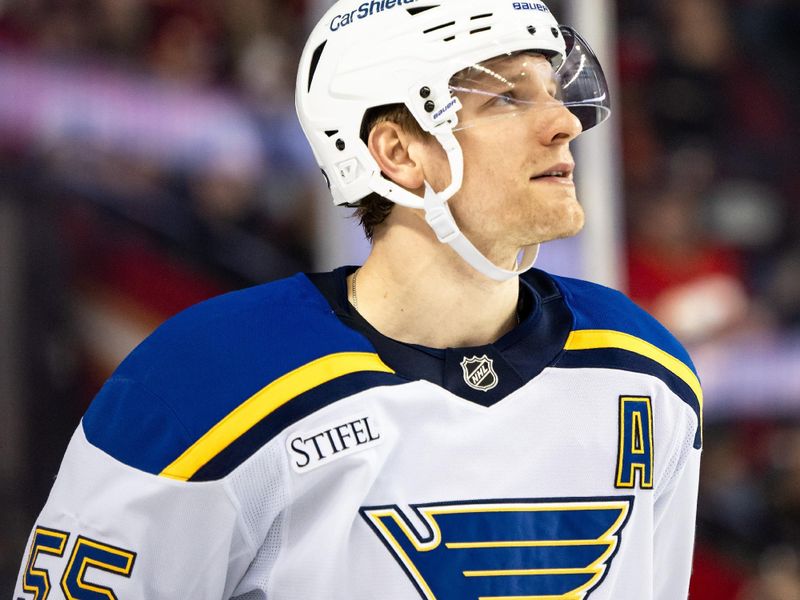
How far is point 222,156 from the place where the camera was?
3771mm

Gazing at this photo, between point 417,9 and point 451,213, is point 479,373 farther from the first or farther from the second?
point 417,9

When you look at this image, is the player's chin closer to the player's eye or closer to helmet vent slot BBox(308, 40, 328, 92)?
the player's eye

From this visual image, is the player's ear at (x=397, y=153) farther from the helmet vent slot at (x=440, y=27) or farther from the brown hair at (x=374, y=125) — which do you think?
the helmet vent slot at (x=440, y=27)

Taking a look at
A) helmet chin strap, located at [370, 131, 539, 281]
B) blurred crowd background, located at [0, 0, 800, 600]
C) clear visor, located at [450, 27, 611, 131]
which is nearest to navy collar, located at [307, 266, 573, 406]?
helmet chin strap, located at [370, 131, 539, 281]

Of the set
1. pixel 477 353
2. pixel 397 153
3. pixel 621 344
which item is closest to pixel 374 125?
pixel 397 153

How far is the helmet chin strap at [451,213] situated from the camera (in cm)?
173

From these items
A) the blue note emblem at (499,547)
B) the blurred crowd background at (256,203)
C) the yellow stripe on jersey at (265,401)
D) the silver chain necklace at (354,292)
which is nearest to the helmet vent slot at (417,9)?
the silver chain necklace at (354,292)

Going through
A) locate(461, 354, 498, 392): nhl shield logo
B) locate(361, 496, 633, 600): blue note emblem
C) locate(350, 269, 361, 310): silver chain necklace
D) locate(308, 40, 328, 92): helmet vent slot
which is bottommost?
locate(361, 496, 633, 600): blue note emblem

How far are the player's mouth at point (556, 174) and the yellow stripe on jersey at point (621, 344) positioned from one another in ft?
0.76

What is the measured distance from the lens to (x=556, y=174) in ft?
5.83

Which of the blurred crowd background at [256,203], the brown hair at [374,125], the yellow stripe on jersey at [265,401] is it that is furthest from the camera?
the blurred crowd background at [256,203]

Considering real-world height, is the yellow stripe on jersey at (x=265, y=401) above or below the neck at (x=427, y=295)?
below

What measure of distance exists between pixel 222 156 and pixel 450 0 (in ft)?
6.86

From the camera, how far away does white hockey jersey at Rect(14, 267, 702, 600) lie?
1590 millimetres
